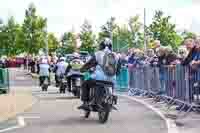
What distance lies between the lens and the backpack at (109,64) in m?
13.2

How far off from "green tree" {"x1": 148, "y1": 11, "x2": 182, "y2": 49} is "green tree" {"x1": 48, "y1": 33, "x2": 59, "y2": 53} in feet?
129

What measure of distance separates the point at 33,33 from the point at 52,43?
78.8ft

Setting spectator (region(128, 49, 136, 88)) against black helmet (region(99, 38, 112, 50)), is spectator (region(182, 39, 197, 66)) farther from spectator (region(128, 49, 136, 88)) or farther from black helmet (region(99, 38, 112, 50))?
spectator (region(128, 49, 136, 88))

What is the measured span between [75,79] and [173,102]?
21.3 feet

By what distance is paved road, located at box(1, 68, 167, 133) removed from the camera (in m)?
11.5

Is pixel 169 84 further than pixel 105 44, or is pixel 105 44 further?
pixel 169 84

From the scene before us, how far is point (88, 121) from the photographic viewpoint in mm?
13164

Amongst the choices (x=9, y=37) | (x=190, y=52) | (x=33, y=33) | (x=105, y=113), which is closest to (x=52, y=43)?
(x=9, y=37)

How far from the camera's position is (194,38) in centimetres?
1464

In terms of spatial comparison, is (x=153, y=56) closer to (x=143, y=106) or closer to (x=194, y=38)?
(x=143, y=106)

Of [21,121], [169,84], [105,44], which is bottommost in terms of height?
[21,121]

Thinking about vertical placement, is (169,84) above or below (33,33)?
below

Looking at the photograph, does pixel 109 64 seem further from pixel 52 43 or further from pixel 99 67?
pixel 52 43

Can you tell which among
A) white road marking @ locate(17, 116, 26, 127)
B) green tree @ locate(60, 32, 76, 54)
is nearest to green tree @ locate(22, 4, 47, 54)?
green tree @ locate(60, 32, 76, 54)
